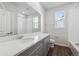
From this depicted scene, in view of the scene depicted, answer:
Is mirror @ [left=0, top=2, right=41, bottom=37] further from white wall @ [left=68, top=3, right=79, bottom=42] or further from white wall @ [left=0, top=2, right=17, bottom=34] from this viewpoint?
white wall @ [left=68, top=3, right=79, bottom=42]

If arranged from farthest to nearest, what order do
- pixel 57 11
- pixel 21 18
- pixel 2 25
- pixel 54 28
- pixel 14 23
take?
pixel 54 28 < pixel 57 11 < pixel 21 18 < pixel 14 23 < pixel 2 25

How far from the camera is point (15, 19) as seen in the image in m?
1.64

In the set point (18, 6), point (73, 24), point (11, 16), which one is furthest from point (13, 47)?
point (73, 24)

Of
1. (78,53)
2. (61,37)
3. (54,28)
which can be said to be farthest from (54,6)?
(78,53)

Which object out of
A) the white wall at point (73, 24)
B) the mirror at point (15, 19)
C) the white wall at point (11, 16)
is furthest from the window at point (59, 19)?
the white wall at point (11, 16)

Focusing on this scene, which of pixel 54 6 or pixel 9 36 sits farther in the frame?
pixel 54 6

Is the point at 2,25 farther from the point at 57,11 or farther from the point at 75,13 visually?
the point at 75,13

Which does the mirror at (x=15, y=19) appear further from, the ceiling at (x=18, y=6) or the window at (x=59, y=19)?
the window at (x=59, y=19)

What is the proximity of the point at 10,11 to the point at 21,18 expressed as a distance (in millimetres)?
324

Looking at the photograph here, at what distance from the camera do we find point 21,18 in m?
1.79

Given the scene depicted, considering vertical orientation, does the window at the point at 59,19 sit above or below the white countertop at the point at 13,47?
above

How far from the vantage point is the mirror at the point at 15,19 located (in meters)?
1.35

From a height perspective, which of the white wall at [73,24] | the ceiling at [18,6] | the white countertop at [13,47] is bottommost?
the white countertop at [13,47]

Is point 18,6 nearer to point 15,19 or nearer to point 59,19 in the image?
point 15,19
